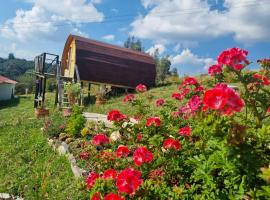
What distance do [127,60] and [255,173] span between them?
22216 mm

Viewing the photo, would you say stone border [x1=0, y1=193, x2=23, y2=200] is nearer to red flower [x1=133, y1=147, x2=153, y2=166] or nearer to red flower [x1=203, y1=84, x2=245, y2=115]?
red flower [x1=133, y1=147, x2=153, y2=166]

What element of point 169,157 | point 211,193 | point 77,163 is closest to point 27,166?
point 77,163

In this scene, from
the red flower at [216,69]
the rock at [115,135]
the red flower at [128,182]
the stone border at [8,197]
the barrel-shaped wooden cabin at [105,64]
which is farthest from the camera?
the barrel-shaped wooden cabin at [105,64]

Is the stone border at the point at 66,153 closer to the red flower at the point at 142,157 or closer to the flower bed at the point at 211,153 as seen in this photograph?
the flower bed at the point at 211,153

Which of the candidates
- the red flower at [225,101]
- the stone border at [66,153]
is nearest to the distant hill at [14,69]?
the stone border at [66,153]

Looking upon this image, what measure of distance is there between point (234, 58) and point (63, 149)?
6.74 m

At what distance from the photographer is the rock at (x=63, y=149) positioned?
9584 mm

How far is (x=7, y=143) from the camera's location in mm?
11875

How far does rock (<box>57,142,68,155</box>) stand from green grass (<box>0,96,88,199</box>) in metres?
0.13

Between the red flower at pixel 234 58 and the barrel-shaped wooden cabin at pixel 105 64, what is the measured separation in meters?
18.7

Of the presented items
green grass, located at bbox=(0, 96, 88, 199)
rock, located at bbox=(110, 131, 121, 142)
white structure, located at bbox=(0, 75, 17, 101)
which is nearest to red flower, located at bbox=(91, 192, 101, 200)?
green grass, located at bbox=(0, 96, 88, 199)

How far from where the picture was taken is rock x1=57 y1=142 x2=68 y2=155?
958cm

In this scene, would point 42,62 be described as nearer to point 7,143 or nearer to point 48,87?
point 7,143

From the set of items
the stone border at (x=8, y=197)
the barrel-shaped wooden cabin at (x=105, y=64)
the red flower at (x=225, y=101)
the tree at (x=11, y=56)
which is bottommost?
the stone border at (x=8, y=197)
